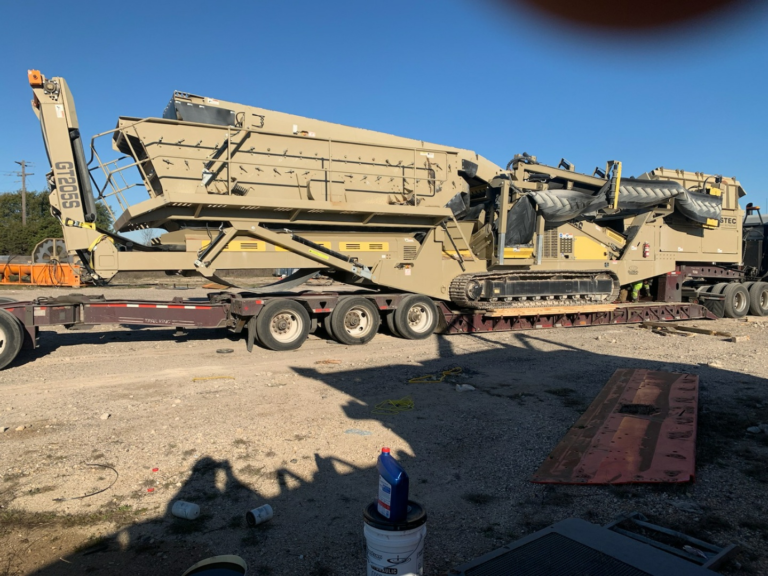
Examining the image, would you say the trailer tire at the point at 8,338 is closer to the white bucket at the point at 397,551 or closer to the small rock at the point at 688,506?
the white bucket at the point at 397,551

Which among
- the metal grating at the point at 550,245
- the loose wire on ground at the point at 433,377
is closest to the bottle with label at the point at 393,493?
the loose wire on ground at the point at 433,377

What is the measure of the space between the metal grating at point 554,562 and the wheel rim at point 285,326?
8061mm

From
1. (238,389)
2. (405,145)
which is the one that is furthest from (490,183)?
(238,389)

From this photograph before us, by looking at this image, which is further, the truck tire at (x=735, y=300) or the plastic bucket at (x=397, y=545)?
the truck tire at (x=735, y=300)

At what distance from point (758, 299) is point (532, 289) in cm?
861

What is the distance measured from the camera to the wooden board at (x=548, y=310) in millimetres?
12172

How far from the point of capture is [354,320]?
36.9 ft

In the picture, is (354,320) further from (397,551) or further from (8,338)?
(397,551)

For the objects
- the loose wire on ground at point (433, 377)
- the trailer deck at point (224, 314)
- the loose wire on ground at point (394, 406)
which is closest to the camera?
the loose wire on ground at point (394, 406)

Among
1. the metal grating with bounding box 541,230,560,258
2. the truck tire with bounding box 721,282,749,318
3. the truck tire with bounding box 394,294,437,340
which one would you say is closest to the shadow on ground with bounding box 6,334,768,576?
the truck tire with bounding box 394,294,437,340

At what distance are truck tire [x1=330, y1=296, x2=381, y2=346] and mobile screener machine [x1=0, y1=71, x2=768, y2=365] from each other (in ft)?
0.10

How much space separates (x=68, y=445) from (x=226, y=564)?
3.26 m

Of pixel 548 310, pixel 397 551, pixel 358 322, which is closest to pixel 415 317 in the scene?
pixel 358 322

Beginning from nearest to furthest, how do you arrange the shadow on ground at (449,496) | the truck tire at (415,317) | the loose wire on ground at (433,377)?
the shadow on ground at (449,496) → the loose wire on ground at (433,377) → the truck tire at (415,317)
